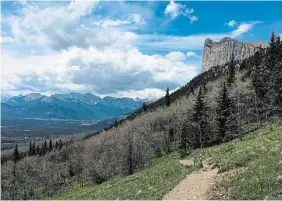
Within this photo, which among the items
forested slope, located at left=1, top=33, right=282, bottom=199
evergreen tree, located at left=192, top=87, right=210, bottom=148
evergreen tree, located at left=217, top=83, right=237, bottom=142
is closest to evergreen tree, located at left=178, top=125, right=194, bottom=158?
forested slope, located at left=1, top=33, right=282, bottom=199

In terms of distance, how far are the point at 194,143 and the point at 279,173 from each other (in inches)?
2476

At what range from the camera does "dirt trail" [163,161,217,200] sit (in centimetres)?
2799

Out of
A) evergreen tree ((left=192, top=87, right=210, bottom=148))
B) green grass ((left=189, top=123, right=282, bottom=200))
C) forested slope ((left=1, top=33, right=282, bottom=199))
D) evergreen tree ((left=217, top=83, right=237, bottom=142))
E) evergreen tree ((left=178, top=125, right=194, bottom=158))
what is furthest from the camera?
evergreen tree ((left=192, top=87, right=210, bottom=148))

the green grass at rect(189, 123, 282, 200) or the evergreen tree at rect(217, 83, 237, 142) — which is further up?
the evergreen tree at rect(217, 83, 237, 142)

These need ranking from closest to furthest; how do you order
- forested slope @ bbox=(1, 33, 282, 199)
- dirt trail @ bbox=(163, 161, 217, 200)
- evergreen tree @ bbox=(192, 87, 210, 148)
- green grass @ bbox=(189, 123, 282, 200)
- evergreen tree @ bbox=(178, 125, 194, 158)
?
green grass @ bbox=(189, 123, 282, 200) → dirt trail @ bbox=(163, 161, 217, 200) → evergreen tree @ bbox=(178, 125, 194, 158) → forested slope @ bbox=(1, 33, 282, 199) → evergreen tree @ bbox=(192, 87, 210, 148)

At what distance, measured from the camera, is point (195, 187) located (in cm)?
3005

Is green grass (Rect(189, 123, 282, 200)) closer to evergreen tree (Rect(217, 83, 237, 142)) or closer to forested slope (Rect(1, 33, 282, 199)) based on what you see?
forested slope (Rect(1, 33, 282, 199))

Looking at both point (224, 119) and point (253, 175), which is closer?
point (253, 175)

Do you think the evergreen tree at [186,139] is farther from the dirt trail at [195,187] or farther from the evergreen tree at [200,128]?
the dirt trail at [195,187]

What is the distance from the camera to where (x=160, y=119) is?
460 ft

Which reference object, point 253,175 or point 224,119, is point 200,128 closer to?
point 224,119

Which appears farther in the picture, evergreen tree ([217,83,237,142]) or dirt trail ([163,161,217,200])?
evergreen tree ([217,83,237,142])

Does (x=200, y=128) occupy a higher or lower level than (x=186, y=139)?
higher

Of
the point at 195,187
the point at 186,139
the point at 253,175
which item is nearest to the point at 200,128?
the point at 186,139
